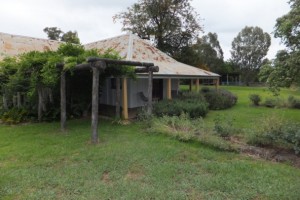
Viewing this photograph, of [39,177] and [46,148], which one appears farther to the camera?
[46,148]

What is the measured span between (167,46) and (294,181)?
25.1 m

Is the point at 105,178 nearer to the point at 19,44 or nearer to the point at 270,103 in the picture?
the point at 19,44

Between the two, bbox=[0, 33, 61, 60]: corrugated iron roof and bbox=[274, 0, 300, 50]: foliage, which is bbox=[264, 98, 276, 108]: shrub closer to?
bbox=[274, 0, 300, 50]: foliage

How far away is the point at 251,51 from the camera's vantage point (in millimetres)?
51906

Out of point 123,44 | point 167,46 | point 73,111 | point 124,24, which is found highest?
point 124,24

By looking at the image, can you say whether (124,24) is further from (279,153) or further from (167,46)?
(279,153)

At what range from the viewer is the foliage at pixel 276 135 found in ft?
19.3

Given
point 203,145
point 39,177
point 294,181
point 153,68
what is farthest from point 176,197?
point 153,68

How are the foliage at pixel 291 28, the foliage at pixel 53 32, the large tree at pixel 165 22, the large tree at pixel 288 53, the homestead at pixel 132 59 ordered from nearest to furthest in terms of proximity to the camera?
the foliage at pixel 291 28 < the large tree at pixel 288 53 < the homestead at pixel 132 59 < the large tree at pixel 165 22 < the foliage at pixel 53 32

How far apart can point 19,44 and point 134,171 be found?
1390cm

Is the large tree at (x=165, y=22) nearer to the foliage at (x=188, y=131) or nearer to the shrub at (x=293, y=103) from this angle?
the shrub at (x=293, y=103)

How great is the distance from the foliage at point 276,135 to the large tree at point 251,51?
47622mm

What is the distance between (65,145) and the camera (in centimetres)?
684

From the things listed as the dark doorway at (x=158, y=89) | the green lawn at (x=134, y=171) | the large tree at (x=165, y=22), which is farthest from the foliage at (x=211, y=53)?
the green lawn at (x=134, y=171)
